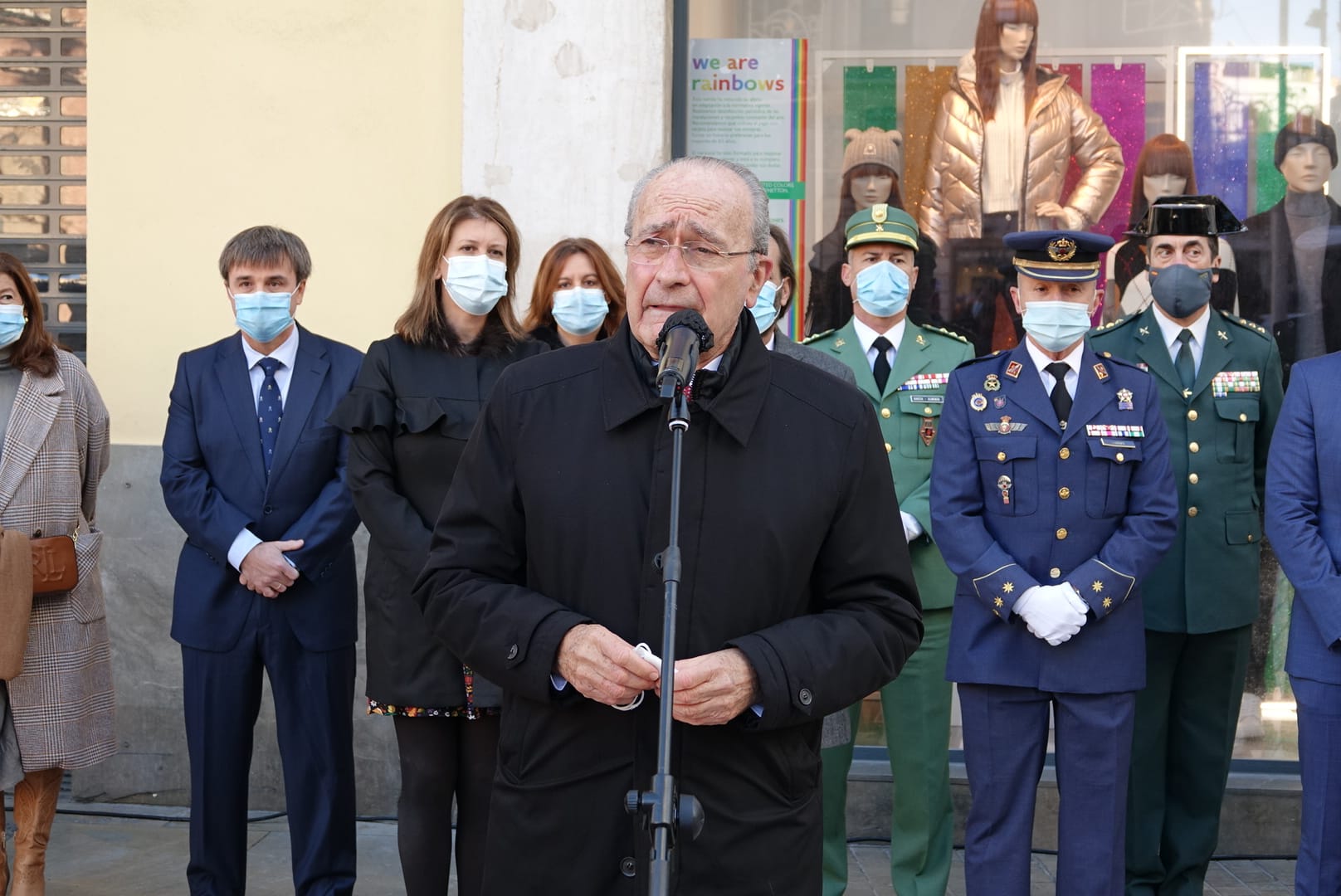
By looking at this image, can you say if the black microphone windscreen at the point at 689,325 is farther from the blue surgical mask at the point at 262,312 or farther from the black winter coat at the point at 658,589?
the blue surgical mask at the point at 262,312

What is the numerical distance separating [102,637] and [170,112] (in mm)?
2383

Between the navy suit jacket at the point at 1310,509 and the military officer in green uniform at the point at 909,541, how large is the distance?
1.10 metres

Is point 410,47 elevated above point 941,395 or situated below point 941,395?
above

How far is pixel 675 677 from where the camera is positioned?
246cm

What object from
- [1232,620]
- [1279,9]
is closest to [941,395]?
[1232,620]

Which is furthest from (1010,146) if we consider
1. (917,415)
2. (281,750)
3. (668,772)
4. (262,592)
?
(668,772)

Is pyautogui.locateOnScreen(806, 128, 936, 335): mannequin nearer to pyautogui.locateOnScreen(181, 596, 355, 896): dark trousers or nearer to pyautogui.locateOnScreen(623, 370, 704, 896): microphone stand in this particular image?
pyautogui.locateOnScreen(181, 596, 355, 896): dark trousers

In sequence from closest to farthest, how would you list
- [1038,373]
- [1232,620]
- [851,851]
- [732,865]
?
[732,865], [1038,373], [1232,620], [851,851]

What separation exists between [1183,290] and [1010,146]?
1.52m

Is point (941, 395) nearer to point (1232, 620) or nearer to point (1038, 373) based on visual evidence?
point (1038, 373)

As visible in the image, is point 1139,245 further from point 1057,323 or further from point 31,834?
point 31,834

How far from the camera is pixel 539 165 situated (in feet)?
20.1

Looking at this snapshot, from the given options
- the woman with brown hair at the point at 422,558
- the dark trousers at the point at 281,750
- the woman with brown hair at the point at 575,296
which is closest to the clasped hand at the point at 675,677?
the woman with brown hair at the point at 422,558

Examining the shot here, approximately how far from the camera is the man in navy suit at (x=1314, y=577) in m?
4.44
